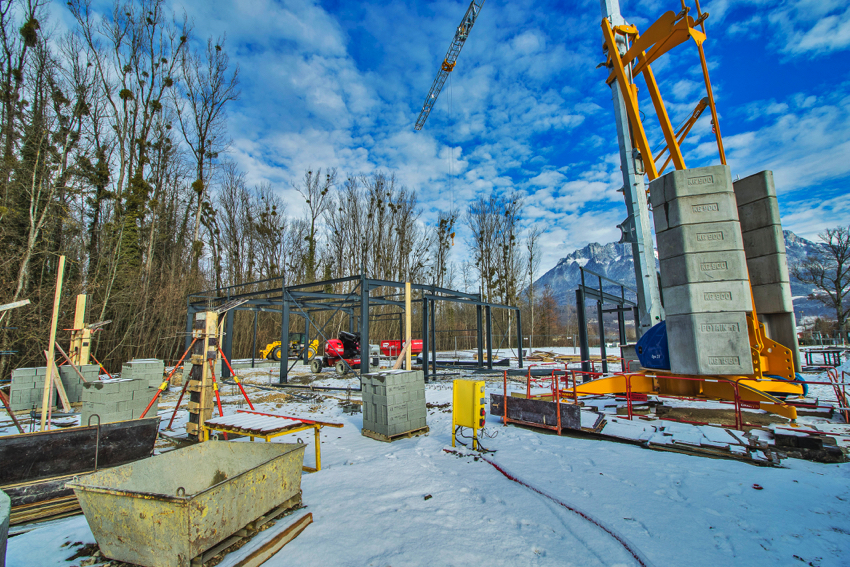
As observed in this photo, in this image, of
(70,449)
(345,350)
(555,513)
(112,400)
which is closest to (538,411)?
(555,513)

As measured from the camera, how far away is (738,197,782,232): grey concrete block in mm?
6723

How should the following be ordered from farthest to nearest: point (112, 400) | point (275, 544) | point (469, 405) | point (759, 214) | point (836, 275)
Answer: point (836, 275) < point (112, 400) < point (759, 214) < point (469, 405) < point (275, 544)

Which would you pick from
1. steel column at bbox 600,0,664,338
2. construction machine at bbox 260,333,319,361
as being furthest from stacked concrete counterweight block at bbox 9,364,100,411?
steel column at bbox 600,0,664,338

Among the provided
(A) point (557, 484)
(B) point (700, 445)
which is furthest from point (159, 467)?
(B) point (700, 445)

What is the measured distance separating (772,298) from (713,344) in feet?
5.78

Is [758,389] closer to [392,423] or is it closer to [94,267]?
[392,423]

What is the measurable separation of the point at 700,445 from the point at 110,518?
734 cm

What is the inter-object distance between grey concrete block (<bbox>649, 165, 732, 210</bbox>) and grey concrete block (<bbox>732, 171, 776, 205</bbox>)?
0.76 meters

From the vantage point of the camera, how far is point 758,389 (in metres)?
6.31

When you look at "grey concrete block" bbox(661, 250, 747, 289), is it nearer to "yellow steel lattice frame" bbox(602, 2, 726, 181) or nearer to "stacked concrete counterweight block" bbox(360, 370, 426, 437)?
"yellow steel lattice frame" bbox(602, 2, 726, 181)

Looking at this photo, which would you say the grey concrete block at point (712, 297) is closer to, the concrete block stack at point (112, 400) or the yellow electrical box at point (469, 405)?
the yellow electrical box at point (469, 405)

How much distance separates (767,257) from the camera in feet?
22.2

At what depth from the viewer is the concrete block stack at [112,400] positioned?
6.88 metres

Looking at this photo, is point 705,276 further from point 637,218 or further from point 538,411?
point 538,411
